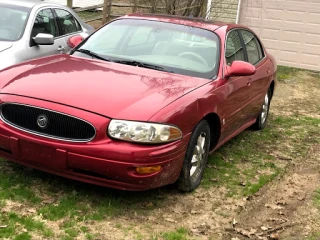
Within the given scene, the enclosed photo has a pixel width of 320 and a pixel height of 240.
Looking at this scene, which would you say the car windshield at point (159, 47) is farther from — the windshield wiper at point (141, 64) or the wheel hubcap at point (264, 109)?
the wheel hubcap at point (264, 109)

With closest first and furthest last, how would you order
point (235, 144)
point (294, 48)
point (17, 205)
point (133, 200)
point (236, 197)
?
point (17, 205), point (133, 200), point (236, 197), point (235, 144), point (294, 48)

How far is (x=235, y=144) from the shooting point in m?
6.52

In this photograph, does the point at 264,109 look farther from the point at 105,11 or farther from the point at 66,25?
the point at 105,11

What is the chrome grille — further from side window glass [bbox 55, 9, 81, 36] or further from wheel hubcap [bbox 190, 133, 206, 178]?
side window glass [bbox 55, 9, 81, 36]

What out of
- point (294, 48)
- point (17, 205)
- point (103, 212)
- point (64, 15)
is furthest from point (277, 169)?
point (294, 48)

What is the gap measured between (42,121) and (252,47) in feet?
11.7

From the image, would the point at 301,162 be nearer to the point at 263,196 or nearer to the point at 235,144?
the point at 235,144

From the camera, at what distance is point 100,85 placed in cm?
437

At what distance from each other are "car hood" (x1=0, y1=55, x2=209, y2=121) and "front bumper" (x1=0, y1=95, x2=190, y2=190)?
0.42 ft

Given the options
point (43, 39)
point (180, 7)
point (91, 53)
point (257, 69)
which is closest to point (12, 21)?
point (43, 39)

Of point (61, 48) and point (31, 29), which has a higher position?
point (31, 29)

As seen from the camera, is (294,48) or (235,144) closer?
(235,144)

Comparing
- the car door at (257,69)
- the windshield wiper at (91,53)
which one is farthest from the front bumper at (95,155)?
the car door at (257,69)

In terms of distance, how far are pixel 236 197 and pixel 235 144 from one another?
1800 mm
